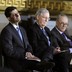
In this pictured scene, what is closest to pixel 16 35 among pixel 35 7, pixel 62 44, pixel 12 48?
pixel 12 48

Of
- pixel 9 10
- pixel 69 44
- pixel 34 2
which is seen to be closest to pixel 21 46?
pixel 9 10

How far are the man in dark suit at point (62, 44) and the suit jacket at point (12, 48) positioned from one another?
53 centimetres

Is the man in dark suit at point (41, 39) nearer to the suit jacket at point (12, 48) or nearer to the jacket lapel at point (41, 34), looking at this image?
the jacket lapel at point (41, 34)

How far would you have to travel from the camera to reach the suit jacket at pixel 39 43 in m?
3.87

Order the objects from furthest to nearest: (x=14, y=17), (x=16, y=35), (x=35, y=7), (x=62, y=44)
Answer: (x=35, y=7) → (x=62, y=44) → (x=14, y=17) → (x=16, y=35)

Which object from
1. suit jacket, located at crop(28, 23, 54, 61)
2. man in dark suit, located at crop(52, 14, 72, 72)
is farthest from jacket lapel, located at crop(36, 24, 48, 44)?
man in dark suit, located at crop(52, 14, 72, 72)

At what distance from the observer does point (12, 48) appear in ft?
11.9

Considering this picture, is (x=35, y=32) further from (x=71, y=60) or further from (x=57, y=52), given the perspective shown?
(x=71, y=60)

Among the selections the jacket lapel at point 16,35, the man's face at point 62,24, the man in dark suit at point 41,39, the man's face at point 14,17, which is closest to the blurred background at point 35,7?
the man's face at point 62,24

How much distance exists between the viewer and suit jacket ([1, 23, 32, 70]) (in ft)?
11.8

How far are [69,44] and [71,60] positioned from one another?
0.81ft

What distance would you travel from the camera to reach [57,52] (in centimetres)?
405

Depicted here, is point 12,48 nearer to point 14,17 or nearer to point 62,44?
point 14,17

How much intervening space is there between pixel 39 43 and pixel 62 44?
17.5 inches
